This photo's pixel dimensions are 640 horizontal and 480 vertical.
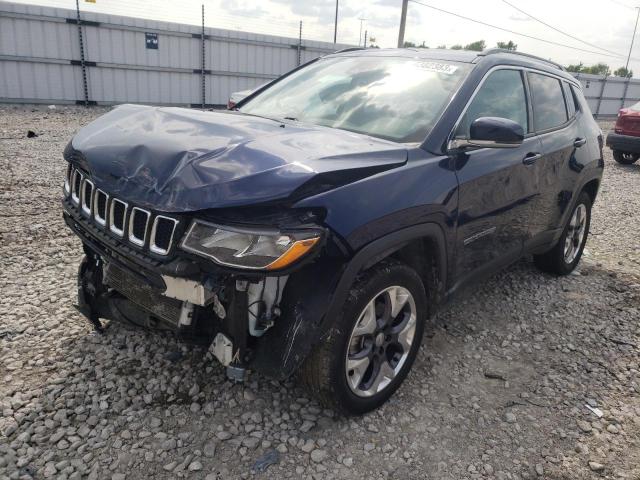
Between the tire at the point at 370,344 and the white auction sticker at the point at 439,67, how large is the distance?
1345 mm

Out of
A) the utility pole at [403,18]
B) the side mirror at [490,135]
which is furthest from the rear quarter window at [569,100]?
the utility pole at [403,18]

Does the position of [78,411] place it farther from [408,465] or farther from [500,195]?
[500,195]

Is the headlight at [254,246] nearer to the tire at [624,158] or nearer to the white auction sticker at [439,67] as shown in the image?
the white auction sticker at [439,67]

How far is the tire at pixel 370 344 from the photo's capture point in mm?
2281

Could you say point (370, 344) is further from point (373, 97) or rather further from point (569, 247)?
point (569, 247)

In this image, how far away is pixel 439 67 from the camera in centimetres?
313

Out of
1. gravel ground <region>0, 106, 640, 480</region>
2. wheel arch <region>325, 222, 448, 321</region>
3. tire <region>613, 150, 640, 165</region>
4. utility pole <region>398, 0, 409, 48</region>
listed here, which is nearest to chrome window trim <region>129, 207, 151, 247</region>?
wheel arch <region>325, 222, 448, 321</region>

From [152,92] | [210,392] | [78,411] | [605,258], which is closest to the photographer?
[78,411]

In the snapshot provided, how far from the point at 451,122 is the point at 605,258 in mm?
3476

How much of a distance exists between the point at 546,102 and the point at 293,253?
115 inches

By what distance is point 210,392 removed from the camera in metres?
2.66

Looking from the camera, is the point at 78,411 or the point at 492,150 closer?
the point at 78,411

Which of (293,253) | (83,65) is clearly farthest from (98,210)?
(83,65)

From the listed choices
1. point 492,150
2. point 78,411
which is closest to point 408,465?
point 78,411
